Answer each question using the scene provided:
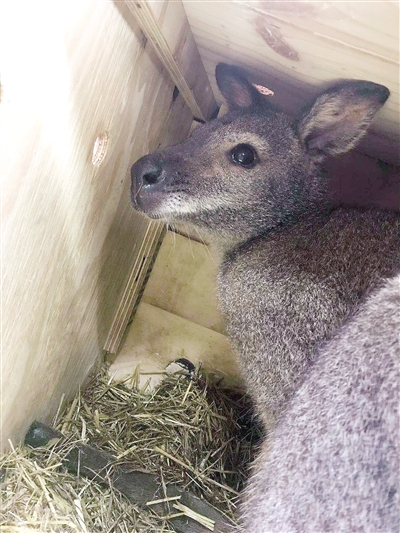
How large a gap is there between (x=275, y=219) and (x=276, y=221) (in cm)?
2

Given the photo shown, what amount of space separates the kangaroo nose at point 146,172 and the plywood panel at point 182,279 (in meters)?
1.23

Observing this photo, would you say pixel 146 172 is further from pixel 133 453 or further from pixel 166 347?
pixel 133 453

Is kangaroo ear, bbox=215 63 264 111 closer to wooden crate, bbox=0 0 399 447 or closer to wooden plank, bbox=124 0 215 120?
wooden crate, bbox=0 0 399 447

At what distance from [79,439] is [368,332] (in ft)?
6.78

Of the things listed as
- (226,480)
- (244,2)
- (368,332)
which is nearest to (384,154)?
(244,2)

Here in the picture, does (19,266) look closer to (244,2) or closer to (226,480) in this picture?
(244,2)

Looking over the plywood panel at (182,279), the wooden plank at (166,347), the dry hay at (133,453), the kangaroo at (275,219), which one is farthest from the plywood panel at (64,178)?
the plywood panel at (182,279)

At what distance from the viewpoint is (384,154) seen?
178 inches

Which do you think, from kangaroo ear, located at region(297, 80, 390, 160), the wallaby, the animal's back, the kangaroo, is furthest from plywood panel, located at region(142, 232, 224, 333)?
the wallaby

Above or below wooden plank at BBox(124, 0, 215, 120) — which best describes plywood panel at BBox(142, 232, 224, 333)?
below

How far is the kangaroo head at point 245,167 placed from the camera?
3854 mm

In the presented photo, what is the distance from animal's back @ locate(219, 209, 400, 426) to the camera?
3490 millimetres

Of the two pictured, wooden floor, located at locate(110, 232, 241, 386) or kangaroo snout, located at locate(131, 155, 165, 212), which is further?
wooden floor, located at locate(110, 232, 241, 386)

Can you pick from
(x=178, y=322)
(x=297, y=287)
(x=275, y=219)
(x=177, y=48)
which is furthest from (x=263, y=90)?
(x=178, y=322)
